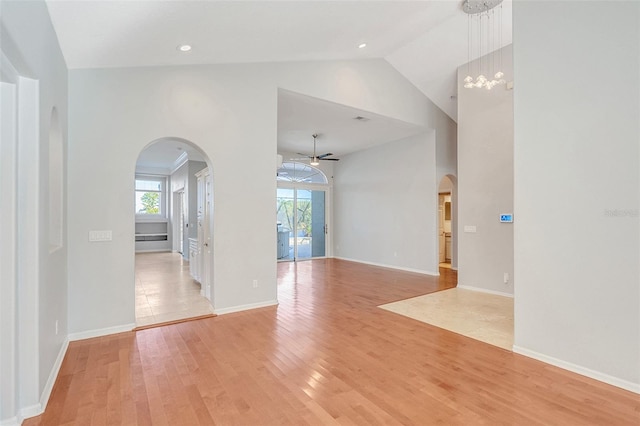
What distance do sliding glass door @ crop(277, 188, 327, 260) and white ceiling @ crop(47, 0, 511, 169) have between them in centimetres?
358

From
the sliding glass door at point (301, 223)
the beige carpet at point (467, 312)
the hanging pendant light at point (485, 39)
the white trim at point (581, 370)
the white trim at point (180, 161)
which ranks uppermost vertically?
the hanging pendant light at point (485, 39)

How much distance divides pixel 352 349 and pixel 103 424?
81.8 inches

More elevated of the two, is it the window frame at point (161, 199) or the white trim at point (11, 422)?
the window frame at point (161, 199)

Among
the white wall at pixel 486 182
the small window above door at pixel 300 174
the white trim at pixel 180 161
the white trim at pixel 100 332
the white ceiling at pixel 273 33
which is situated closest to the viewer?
the white ceiling at pixel 273 33

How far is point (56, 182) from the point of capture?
317 cm

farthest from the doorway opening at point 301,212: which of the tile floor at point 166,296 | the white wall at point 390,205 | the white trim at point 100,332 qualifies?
the white trim at point 100,332

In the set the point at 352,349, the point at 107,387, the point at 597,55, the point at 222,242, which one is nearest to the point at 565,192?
the point at 597,55

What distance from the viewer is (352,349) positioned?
315cm

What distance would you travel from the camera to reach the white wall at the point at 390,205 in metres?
7.30

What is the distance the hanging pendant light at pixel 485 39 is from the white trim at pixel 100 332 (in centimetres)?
552

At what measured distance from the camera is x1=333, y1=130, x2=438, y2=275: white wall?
730 cm

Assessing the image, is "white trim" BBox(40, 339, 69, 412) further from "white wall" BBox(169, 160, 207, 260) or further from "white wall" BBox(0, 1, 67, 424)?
"white wall" BBox(169, 160, 207, 260)

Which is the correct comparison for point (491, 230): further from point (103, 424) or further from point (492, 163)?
point (103, 424)

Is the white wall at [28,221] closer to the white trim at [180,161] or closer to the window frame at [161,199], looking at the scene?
the white trim at [180,161]
